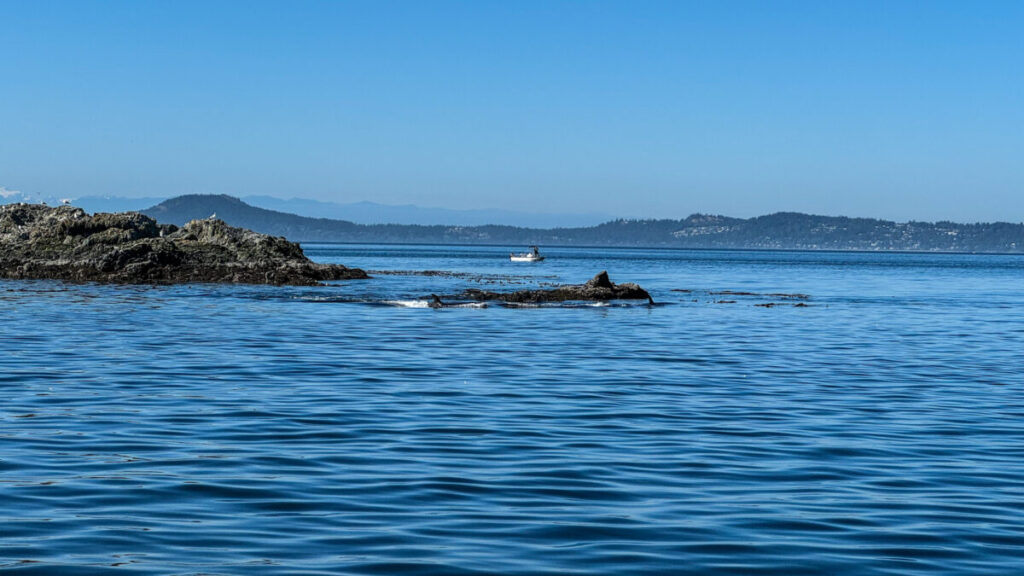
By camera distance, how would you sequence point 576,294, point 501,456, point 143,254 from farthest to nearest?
point 143,254
point 576,294
point 501,456

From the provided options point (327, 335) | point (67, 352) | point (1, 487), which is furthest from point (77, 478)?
point (327, 335)

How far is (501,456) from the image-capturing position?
1522cm

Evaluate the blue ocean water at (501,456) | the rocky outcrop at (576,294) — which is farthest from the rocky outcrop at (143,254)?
the blue ocean water at (501,456)

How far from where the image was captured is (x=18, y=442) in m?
15.6

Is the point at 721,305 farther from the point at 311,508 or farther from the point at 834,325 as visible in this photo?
the point at 311,508

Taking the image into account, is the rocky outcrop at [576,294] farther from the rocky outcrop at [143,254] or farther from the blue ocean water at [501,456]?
the blue ocean water at [501,456]

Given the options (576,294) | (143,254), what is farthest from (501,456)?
(143,254)

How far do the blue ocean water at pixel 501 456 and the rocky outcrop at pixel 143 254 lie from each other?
125ft

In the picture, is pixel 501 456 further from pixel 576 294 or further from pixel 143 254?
pixel 143 254

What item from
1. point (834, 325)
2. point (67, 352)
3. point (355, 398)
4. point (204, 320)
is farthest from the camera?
point (834, 325)

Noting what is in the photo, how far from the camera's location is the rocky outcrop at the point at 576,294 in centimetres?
5622

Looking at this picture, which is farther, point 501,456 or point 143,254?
point 143,254

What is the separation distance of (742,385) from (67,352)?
648 inches

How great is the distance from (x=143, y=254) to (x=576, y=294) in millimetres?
30364
